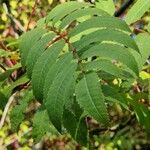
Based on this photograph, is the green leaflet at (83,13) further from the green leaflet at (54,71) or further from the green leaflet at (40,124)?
the green leaflet at (40,124)

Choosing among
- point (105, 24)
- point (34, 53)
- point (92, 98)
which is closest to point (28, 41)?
point (34, 53)

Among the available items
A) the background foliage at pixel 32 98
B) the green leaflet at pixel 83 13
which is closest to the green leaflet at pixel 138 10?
the background foliage at pixel 32 98

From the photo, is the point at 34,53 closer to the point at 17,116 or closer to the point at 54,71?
the point at 54,71

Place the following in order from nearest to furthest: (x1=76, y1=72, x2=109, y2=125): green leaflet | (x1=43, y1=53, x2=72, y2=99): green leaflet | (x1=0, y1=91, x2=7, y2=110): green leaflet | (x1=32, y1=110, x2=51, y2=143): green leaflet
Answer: (x1=76, y1=72, x2=109, y2=125): green leaflet < (x1=43, y1=53, x2=72, y2=99): green leaflet < (x1=32, y1=110, x2=51, y2=143): green leaflet < (x1=0, y1=91, x2=7, y2=110): green leaflet

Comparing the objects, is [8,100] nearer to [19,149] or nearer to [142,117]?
[142,117]

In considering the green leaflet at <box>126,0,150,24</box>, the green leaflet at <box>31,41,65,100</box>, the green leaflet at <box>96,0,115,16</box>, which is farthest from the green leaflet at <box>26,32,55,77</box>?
the green leaflet at <box>96,0,115,16</box>

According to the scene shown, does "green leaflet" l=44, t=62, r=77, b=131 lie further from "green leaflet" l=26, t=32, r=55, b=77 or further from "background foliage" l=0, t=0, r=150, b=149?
"background foliage" l=0, t=0, r=150, b=149
